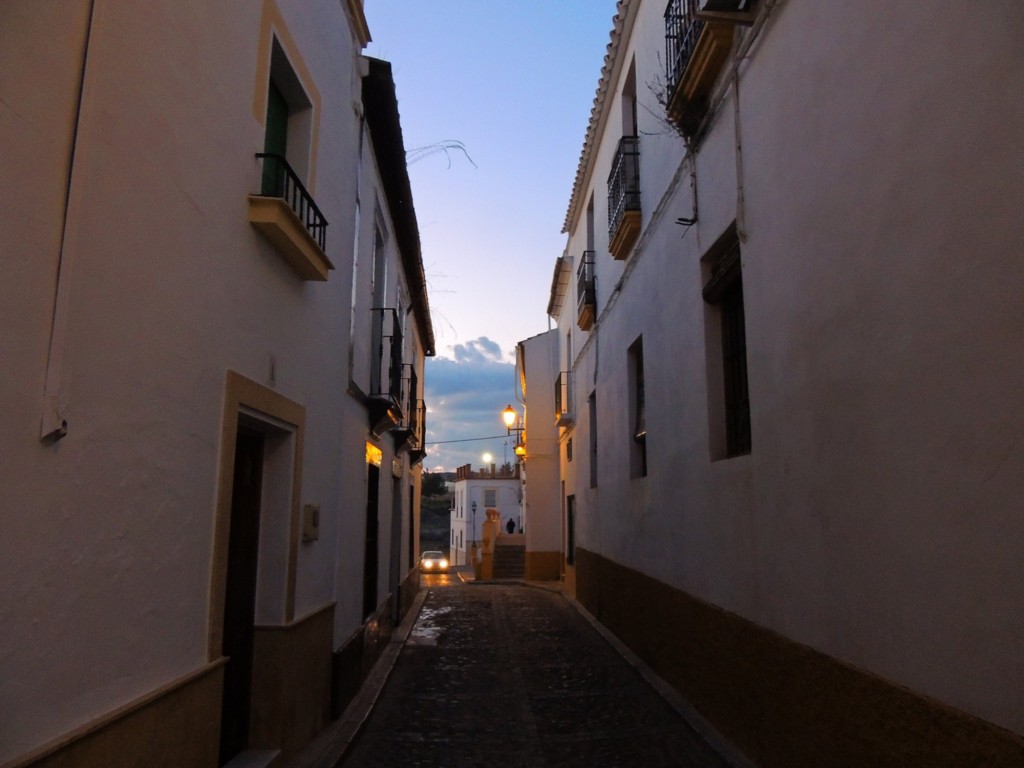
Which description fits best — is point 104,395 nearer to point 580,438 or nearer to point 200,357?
point 200,357

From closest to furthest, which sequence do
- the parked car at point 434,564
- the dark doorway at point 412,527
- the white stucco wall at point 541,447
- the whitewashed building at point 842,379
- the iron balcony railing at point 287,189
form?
the whitewashed building at point 842,379 → the iron balcony railing at point 287,189 → the dark doorway at point 412,527 → the white stucco wall at point 541,447 → the parked car at point 434,564

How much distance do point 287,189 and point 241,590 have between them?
241cm

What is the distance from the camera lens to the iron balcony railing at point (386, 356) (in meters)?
8.49

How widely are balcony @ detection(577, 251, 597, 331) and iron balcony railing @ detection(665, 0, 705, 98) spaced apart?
5.74 m

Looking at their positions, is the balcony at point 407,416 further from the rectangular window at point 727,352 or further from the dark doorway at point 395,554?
the rectangular window at point 727,352

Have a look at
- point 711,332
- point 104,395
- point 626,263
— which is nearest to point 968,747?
point 104,395

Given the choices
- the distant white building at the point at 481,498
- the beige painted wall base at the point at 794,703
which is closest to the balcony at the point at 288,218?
the beige painted wall base at the point at 794,703

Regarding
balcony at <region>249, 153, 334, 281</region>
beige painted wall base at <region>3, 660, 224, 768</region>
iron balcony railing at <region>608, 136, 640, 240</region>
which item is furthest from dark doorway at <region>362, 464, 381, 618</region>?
beige painted wall base at <region>3, 660, 224, 768</region>

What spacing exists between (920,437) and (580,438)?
11746 millimetres

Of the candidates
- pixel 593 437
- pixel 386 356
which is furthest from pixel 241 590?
pixel 593 437

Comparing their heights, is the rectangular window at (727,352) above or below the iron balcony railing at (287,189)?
below

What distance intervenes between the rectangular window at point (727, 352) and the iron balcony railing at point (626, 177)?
2.96 meters

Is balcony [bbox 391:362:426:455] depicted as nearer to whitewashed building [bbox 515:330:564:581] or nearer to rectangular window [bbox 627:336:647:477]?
rectangular window [bbox 627:336:647:477]

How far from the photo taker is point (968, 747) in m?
2.83
